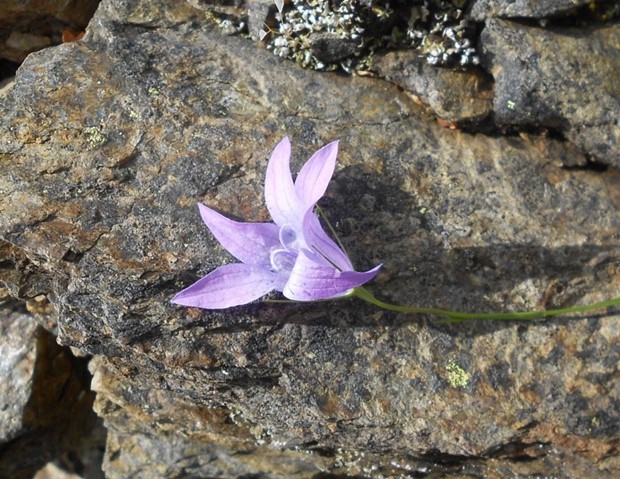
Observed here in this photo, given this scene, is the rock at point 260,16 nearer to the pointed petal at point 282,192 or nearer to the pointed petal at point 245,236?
the pointed petal at point 282,192

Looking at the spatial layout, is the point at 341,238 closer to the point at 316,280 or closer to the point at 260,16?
the point at 316,280

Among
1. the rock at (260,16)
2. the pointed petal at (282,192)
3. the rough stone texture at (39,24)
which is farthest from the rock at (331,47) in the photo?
the rough stone texture at (39,24)

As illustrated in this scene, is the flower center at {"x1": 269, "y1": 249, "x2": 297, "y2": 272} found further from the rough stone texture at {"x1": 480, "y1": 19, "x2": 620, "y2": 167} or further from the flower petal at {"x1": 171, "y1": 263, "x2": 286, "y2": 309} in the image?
the rough stone texture at {"x1": 480, "y1": 19, "x2": 620, "y2": 167}

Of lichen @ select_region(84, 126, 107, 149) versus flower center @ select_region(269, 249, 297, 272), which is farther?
lichen @ select_region(84, 126, 107, 149)

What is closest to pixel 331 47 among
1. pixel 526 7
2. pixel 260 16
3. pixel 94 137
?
pixel 260 16

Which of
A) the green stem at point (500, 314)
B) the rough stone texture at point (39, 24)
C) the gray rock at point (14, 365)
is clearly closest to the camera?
the green stem at point (500, 314)

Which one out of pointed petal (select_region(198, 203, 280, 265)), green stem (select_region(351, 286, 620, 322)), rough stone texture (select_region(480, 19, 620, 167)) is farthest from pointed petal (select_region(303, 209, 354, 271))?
rough stone texture (select_region(480, 19, 620, 167))
